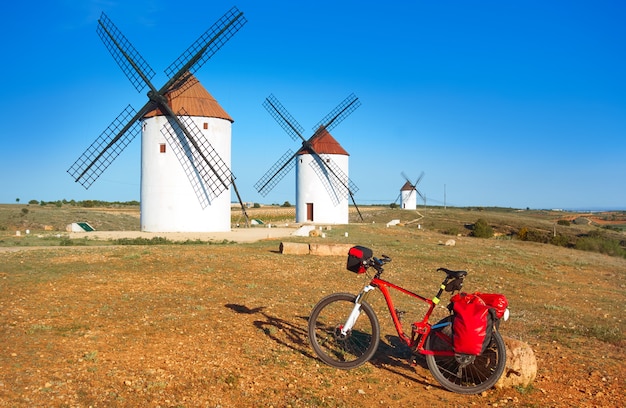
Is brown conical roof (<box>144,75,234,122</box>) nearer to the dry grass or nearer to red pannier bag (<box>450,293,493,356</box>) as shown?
the dry grass

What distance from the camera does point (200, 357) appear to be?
6684 mm

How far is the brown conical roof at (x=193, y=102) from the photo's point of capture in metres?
26.8

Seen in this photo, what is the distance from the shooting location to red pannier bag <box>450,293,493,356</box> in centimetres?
579

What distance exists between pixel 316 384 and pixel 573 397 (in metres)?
3.12

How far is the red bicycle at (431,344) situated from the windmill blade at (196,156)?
19.9 metres

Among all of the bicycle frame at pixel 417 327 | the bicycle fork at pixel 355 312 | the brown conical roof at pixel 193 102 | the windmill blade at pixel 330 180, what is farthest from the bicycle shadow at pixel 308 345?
the windmill blade at pixel 330 180

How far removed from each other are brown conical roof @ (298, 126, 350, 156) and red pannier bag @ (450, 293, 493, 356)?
36.6 m

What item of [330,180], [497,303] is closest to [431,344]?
[497,303]

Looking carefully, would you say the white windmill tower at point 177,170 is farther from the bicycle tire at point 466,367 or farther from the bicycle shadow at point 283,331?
the bicycle tire at point 466,367

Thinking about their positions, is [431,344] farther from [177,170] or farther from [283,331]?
[177,170]

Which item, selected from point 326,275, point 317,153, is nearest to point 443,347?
point 326,275

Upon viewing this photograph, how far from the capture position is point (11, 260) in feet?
46.4

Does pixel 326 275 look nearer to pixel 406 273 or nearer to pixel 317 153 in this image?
pixel 406 273

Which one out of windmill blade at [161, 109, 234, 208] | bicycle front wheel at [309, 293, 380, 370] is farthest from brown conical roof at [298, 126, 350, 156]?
bicycle front wheel at [309, 293, 380, 370]
